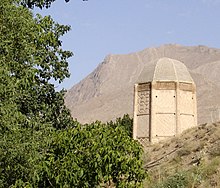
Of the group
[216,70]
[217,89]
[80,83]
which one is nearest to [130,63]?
[80,83]

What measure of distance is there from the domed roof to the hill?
4.26 meters

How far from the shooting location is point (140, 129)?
25.6m

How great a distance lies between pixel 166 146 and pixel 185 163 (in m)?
4.97

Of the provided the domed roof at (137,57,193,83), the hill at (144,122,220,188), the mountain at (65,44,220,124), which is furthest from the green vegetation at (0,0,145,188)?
the mountain at (65,44,220,124)

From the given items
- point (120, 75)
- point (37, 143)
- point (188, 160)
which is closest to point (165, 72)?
point (188, 160)

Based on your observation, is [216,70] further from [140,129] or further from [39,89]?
[39,89]

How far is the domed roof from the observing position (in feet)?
86.4

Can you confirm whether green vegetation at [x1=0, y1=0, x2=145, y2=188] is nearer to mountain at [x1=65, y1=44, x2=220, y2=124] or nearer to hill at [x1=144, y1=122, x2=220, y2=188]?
hill at [x1=144, y1=122, x2=220, y2=188]

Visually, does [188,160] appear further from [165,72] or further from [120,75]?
[120,75]

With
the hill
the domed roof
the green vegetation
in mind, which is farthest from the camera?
the domed roof

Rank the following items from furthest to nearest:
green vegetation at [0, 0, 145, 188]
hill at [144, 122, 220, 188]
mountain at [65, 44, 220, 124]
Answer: mountain at [65, 44, 220, 124]
hill at [144, 122, 220, 188]
green vegetation at [0, 0, 145, 188]

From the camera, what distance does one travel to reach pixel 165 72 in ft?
88.4

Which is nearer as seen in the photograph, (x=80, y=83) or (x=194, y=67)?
(x=194, y=67)

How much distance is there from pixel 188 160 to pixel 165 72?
1010 centimetres
